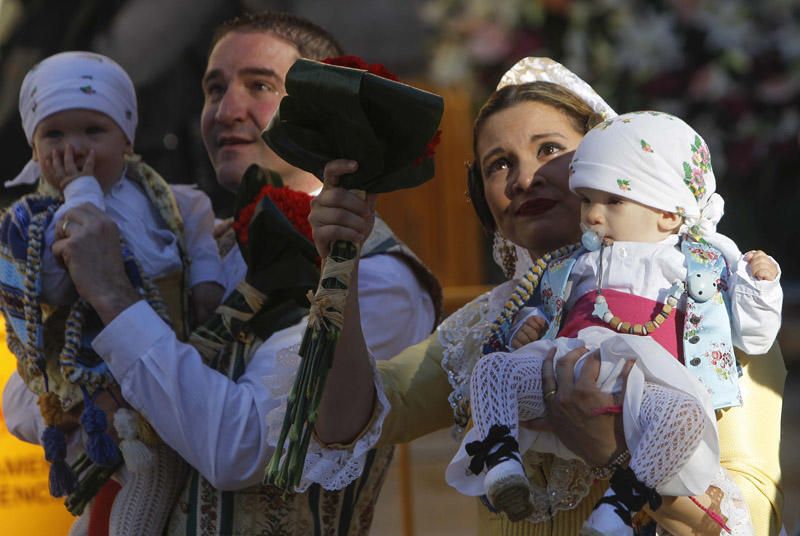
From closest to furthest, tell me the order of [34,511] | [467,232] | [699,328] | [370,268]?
[699,328]
[370,268]
[34,511]
[467,232]

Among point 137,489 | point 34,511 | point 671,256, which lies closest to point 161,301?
point 137,489

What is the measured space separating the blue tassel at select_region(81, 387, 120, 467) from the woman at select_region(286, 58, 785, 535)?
550 mm

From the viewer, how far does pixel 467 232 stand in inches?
284

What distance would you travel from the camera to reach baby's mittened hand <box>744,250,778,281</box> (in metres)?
2.26

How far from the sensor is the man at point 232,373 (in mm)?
2748

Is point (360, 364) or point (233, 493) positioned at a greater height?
point (360, 364)

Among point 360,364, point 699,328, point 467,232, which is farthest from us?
point 467,232

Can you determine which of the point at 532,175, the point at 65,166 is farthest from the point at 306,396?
the point at 65,166

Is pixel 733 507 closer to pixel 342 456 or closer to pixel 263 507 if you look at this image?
pixel 342 456

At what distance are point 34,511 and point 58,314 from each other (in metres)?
0.86

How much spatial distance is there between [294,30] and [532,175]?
98 cm

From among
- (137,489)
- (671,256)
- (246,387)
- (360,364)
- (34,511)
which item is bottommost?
(34,511)

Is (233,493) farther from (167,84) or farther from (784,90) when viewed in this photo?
(167,84)

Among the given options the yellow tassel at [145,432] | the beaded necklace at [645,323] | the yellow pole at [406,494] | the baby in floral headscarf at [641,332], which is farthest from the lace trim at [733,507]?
the yellow pole at [406,494]
